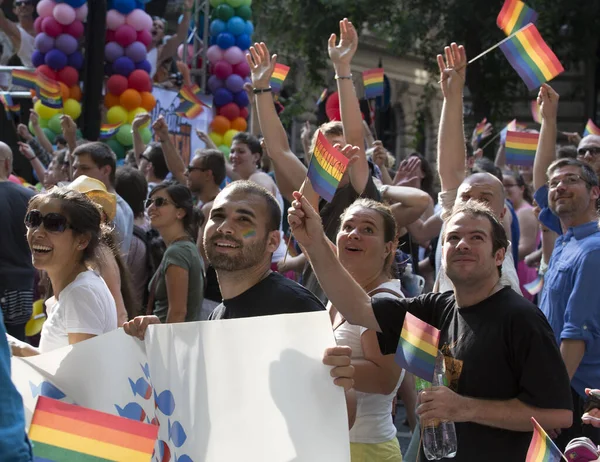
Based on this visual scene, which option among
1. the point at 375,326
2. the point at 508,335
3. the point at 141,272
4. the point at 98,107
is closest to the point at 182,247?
the point at 141,272

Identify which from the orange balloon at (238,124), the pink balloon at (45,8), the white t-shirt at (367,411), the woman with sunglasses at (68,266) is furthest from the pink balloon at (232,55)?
the white t-shirt at (367,411)

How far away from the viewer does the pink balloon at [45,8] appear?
1055cm

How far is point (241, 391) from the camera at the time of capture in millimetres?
2777

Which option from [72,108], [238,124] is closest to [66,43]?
[72,108]

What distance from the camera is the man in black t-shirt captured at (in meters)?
2.78

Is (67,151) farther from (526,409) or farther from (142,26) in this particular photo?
(526,409)

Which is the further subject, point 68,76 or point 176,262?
point 68,76

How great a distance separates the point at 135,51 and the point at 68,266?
7.91 meters

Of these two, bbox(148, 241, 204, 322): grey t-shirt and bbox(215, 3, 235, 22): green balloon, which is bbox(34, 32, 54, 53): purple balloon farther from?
bbox(148, 241, 204, 322): grey t-shirt

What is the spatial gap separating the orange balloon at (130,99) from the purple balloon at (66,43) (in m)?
0.77

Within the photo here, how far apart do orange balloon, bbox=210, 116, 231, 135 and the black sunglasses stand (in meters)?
9.24

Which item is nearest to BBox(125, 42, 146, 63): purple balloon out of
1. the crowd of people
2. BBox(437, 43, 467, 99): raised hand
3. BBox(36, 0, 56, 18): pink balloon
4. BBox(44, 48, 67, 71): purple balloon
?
BBox(44, 48, 67, 71): purple balloon

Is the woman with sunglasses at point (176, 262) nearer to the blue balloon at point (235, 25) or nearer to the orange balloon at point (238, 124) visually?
the orange balloon at point (238, 124)

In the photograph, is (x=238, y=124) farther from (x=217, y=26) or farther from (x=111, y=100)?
(x=111, y=100)
